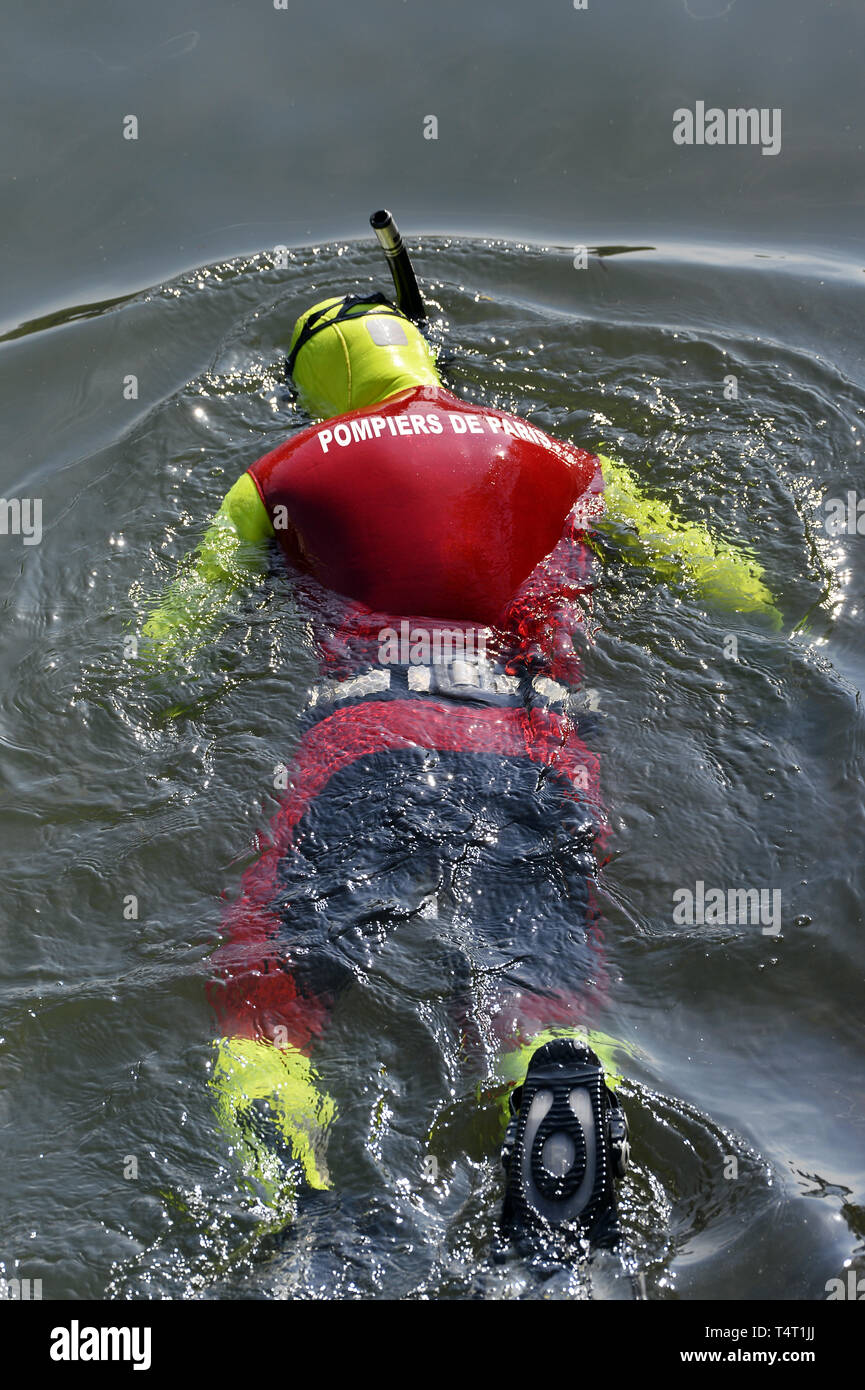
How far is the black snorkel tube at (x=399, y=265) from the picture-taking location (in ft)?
14.9

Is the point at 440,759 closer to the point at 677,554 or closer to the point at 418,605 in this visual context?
the point at 418,605

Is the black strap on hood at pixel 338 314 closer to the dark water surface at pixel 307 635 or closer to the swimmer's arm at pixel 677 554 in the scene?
the dark water surface at pixel 307 635

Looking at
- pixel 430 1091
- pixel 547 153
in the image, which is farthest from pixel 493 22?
pixel 430 1091

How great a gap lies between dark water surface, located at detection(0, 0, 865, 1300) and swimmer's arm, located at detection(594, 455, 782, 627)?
0.27 feet

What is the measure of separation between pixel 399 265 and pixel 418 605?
1754 mm

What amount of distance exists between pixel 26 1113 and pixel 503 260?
487 cm

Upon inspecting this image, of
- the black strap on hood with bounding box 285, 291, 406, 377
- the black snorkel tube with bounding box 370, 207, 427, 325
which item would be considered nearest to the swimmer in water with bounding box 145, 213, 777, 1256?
the black strap on hood with bounding box 285, 291, 406, 377

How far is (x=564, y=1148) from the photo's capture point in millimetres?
2631

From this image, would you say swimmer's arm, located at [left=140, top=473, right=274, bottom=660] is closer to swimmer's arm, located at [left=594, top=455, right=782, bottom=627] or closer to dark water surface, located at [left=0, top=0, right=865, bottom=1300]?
dark water surface, located at [left=0, top=0, right=865, bottom=1300]

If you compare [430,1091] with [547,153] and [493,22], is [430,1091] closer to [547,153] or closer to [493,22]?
[547,153]

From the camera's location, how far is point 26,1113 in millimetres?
2980

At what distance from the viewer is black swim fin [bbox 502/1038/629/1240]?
2.58 m

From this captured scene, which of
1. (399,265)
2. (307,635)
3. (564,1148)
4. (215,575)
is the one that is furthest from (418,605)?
(399,265)

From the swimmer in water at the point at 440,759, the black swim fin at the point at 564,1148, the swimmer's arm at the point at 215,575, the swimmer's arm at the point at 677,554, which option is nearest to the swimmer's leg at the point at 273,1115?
the swimmer in water at the point at 440,759
